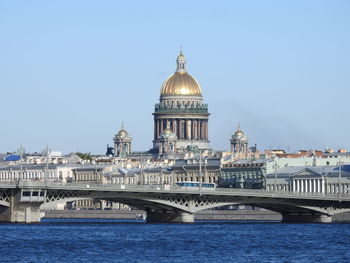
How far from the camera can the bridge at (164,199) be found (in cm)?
11731

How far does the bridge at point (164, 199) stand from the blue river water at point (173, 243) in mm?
2056

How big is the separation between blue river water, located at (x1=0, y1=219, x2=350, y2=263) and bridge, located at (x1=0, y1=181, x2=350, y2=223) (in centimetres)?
206

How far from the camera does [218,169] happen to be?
18738 centimetres

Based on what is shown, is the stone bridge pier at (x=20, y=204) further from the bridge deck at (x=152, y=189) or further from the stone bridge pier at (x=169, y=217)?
the stone bridge pier at (x=169, y=217)

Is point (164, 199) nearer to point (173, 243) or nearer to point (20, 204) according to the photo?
point (20, 204)

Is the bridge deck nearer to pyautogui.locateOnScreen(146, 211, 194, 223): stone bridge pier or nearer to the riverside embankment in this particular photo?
pyautogui.locateOnScreen(146, 211, 194, 223): stone bridge pier

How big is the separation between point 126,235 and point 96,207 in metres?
79.6

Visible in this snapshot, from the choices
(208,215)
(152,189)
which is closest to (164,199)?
(152,189)

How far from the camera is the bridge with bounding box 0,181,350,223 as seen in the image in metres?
117

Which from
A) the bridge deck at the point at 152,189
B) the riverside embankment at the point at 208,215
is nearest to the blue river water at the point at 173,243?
the bridge deck at the point at 152,189

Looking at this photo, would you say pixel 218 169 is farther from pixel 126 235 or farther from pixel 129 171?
pixel 126 235

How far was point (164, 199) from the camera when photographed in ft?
397

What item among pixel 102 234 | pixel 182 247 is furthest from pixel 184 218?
pixel 182 247

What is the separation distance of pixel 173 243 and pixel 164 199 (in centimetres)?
2654
